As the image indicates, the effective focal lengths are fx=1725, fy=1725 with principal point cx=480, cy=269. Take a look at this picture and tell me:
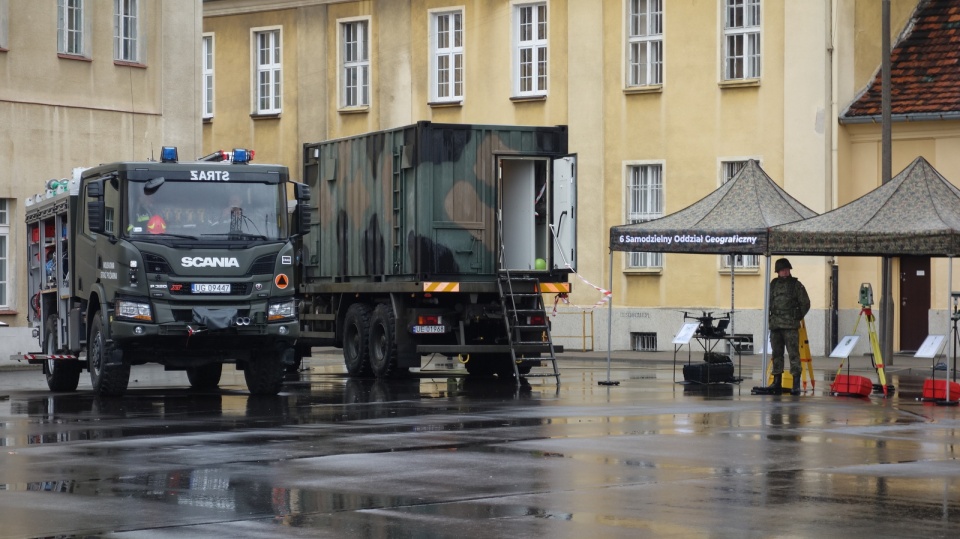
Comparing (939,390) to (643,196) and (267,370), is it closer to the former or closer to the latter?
(267,370)

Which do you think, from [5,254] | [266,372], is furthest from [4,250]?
[266,372]

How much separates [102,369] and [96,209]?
2.04m

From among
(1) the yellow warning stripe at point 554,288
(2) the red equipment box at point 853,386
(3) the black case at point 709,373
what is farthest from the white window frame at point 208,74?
(2) the red equipment box at point 853,386

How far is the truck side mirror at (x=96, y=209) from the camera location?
20.6 meters

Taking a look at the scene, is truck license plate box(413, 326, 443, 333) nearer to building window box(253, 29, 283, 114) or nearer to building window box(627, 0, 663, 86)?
building window box(627, 0, 663, 86)

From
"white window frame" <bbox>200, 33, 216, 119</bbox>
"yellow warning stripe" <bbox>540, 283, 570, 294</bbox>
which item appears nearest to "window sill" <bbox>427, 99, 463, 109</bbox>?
"white window frame" <bbox>200, 33, 216, 119</bbox>

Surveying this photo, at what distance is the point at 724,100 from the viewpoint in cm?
3719

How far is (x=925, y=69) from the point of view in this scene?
35.7m

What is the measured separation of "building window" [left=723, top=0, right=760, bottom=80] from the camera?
37000mm

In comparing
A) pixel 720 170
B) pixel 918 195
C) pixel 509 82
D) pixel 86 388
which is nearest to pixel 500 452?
pixel 918 195

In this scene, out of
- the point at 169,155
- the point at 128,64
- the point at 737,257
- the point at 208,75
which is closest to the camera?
the point at 169,155

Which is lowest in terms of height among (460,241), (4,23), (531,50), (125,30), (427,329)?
(427,329)

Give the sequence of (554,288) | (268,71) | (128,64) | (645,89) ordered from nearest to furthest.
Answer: (554,288) < (128,64) < (645,89) < (268,71)

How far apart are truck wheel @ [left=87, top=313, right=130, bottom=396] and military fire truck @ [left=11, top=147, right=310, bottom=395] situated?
18 millimetres
